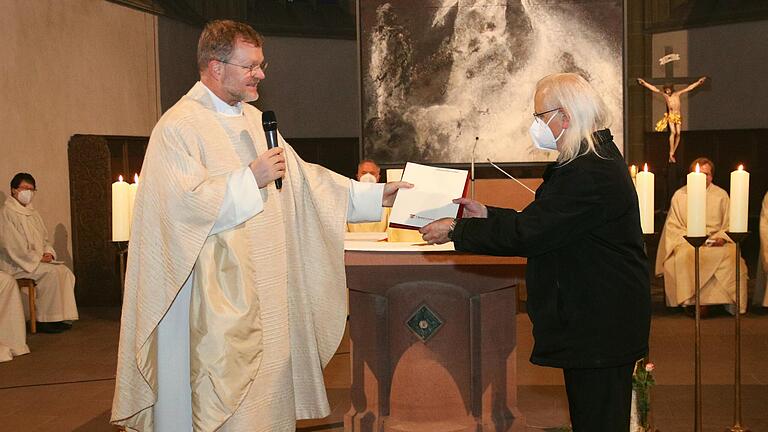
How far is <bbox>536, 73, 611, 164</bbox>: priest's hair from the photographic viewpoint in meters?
3.12

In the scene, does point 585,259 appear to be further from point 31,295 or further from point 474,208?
point 31,295

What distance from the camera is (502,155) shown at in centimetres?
1099

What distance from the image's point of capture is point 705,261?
9156 millimetres

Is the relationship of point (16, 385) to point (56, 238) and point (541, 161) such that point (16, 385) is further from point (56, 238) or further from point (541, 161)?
point (541, 161)

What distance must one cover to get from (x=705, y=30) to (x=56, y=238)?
9.75 metres

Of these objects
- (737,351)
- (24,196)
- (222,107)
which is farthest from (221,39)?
(24,196)

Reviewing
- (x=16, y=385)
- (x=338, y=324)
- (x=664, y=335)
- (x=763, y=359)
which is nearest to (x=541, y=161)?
(x=664, y=335)

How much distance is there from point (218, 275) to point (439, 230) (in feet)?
2.63

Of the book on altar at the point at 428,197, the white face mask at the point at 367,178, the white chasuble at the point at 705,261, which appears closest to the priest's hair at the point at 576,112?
the book on altar at the point at 428,197

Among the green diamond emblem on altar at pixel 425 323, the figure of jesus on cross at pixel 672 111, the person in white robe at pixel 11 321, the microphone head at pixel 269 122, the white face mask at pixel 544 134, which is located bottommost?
the person in white robe at pixel 11 321

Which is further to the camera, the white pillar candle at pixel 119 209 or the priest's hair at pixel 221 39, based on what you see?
the white pillar candle at pixel 119 209

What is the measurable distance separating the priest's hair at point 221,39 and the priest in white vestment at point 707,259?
6382mm

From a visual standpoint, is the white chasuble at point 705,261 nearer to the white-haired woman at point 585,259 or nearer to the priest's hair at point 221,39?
the white-haired woman at point 585,259

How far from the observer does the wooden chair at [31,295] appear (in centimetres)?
881
